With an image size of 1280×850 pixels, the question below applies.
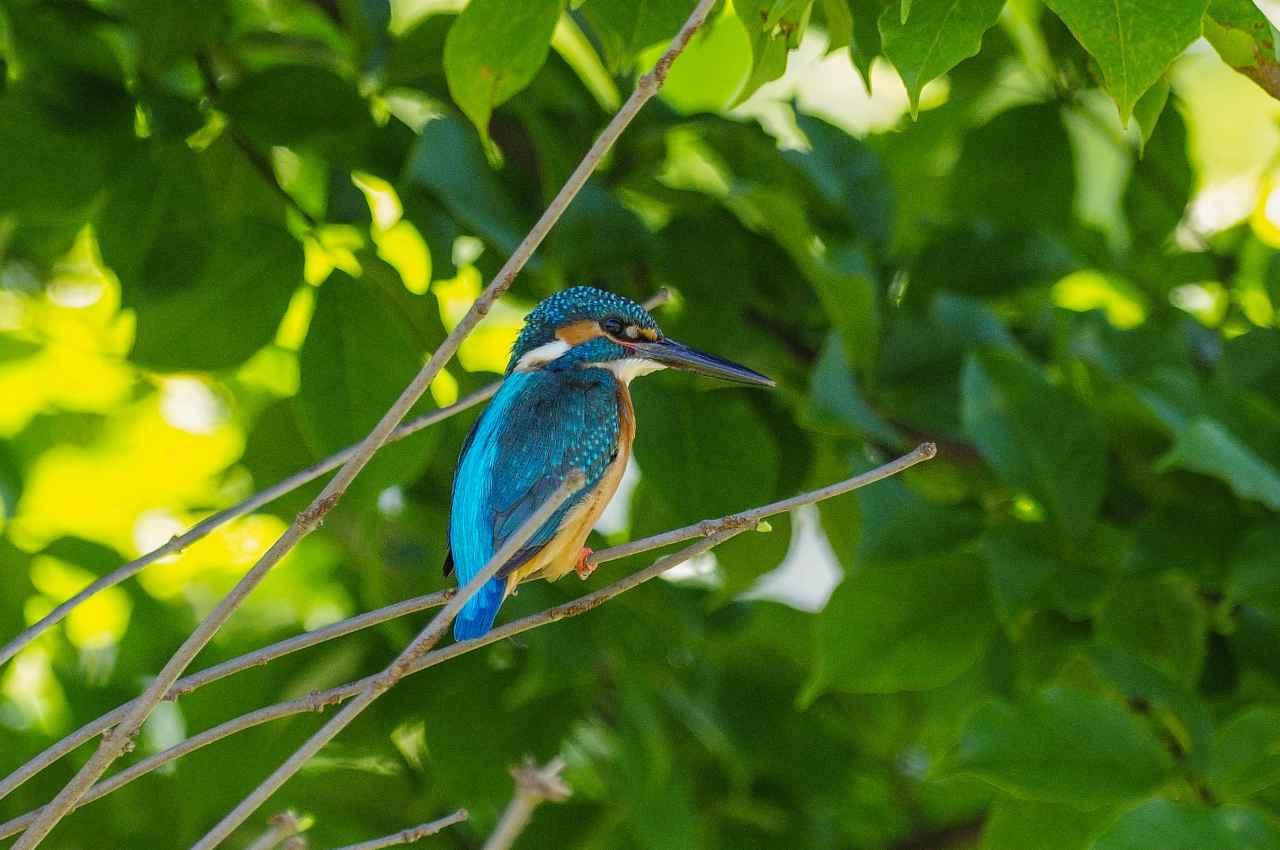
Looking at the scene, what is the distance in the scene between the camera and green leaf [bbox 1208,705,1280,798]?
2049 mm

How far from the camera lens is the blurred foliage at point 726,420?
2256mm

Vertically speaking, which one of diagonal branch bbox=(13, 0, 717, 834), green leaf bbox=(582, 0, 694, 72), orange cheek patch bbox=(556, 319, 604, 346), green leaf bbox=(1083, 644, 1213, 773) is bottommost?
green leaf bbox=(1083, 644, 1213, 773)

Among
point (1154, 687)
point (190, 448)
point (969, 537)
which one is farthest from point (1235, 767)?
point (190, 448)

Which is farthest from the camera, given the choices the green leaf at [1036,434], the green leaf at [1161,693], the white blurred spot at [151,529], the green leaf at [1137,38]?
the white blurred spot at [151,529]

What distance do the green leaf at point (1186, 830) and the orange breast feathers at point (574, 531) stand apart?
73cm

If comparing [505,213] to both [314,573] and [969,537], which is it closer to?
[969,537]

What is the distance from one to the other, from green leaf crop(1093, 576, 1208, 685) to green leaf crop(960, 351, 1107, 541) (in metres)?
0.19

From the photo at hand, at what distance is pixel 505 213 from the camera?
2.40 meters

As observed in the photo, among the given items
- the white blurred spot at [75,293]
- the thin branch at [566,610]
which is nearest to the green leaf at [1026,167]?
the thin branch at [566,610]

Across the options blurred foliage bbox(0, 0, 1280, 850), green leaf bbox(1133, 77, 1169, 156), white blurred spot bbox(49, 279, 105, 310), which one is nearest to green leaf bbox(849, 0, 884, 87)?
blurred foliage bbox(0, 0, 1280, 850)

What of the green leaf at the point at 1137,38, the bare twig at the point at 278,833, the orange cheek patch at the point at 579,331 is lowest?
the green leaf at the point at 1137,38

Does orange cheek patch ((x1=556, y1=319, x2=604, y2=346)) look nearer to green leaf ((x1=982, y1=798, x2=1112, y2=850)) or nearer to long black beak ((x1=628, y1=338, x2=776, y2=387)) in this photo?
long black beak ((x1=628, y1=338, x2=776, y2=387))

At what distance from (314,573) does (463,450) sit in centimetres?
185

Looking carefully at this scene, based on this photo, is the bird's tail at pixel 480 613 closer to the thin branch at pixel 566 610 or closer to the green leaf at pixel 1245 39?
the thin branch at pixel 566 610
